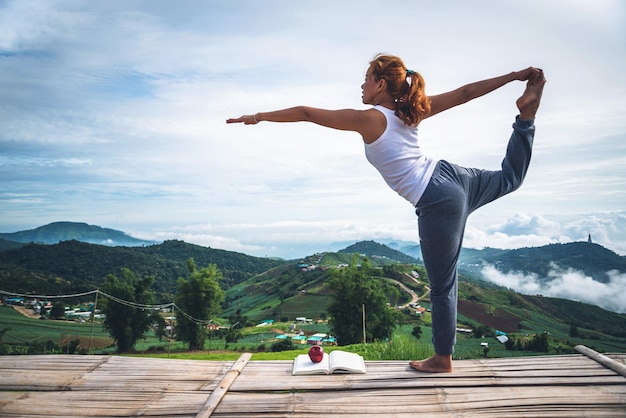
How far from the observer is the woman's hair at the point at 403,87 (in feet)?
9.83

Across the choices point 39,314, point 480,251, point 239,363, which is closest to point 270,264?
point 39,314

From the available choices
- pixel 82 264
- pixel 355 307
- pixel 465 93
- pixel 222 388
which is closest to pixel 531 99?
pixel 465 93

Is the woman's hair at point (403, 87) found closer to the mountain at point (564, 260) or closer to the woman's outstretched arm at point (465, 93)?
the woman's outstretched arm at point (465, 93)

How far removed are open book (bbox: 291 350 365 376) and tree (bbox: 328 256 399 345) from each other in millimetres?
27367

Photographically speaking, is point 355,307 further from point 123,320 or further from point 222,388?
point 222,388

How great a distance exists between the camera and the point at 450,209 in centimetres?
305

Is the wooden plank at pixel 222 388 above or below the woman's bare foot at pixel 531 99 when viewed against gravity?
below

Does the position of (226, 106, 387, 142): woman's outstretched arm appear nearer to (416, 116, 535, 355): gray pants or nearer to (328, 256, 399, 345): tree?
(416, 116, 535, 355): gray pants

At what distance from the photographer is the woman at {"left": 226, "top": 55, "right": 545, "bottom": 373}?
297 cm

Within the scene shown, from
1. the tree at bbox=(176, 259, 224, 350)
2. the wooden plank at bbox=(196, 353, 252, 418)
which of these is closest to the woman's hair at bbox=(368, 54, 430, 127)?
the wooden plank at bbox=(196, 353, 252, 418)

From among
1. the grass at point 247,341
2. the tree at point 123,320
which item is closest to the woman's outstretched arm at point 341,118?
the grass at point 247,341

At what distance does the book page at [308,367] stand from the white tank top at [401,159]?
134cm

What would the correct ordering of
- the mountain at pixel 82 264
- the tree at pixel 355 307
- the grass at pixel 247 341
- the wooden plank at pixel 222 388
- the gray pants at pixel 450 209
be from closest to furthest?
the wooden plank at pixel 222 388 < the gray pants at pixel 450 209 < the grass at pixel 247 341 < the tree at pixel 355 307 < the mountain at pixel 82 264

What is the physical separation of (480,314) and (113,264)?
54.1 metres
